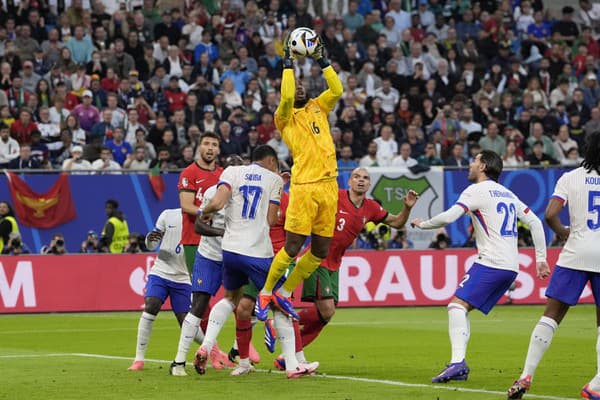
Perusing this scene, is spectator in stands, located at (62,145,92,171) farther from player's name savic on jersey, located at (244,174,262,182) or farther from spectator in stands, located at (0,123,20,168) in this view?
player's name savic on jersey, located at (244,174,262,182)

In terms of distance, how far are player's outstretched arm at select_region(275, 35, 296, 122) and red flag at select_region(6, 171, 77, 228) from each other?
12.9 meters

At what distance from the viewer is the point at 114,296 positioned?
2359 centimetres

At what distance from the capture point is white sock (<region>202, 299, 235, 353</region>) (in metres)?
12.5

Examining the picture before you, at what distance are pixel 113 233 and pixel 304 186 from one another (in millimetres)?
12607

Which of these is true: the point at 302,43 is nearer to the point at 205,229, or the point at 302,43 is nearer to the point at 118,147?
the point at 205,229

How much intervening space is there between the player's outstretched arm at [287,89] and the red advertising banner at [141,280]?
11.8 m

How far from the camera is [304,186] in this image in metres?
12.3

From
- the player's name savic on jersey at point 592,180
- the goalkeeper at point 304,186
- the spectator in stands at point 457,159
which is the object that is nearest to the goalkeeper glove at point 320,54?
the goalkeeper at point 304,186

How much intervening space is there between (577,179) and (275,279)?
3170 millimetres

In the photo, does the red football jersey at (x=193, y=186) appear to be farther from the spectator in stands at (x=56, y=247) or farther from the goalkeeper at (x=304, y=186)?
the spectator in stands at (x=56, y=247)

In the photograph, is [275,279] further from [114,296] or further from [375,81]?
[375,81]

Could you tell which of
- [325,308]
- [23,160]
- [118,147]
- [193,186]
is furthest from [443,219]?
[118,147]

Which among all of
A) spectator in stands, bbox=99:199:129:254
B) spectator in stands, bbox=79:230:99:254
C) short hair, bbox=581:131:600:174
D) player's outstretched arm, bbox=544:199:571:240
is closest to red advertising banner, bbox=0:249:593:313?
spectator in stands, bbox=99:199:129:254

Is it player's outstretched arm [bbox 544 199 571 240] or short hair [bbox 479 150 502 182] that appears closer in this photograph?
player's outstretched arm [bbox 544 199 571 240]
